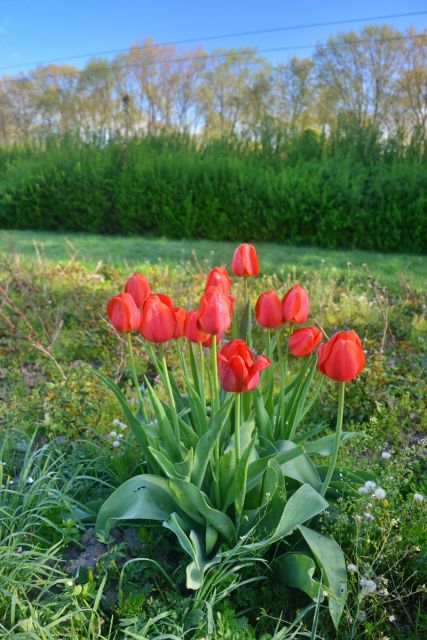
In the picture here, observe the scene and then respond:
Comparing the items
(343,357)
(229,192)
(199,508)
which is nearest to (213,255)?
(229,192)

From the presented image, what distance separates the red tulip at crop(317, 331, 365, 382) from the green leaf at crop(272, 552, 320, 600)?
1.97 feet

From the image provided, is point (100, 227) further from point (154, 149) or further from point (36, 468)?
point (36, 468)

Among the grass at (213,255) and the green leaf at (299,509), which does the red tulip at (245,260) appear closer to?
the green leaf at (299,509)

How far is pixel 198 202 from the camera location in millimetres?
10453

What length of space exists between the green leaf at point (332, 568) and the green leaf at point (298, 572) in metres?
0.04

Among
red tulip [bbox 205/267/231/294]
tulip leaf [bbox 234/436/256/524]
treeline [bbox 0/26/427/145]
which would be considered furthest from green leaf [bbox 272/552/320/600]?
treeline [bbox 0/26/427/145]

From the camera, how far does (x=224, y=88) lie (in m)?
34.2

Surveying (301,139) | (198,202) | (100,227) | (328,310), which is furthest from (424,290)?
(100,227)

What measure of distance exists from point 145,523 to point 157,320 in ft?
2.66

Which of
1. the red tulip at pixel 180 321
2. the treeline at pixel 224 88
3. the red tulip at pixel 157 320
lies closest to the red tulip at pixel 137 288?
the red tulip at pixel 180 321

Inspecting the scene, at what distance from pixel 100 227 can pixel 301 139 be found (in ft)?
14.4

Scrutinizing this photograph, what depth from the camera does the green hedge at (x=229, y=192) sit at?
30.2 ft

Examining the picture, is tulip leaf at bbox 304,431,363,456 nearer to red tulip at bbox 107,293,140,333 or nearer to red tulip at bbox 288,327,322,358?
red tulip at bbox 288,327,322,358

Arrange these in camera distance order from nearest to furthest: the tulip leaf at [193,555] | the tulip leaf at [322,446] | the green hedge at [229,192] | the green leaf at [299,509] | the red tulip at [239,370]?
the red tulip at [239,370] → the tulip leaf at [193,555] → the green leaf at [299,509] → the tulip leaf at [322,446] → the green hedge at [229,192]
